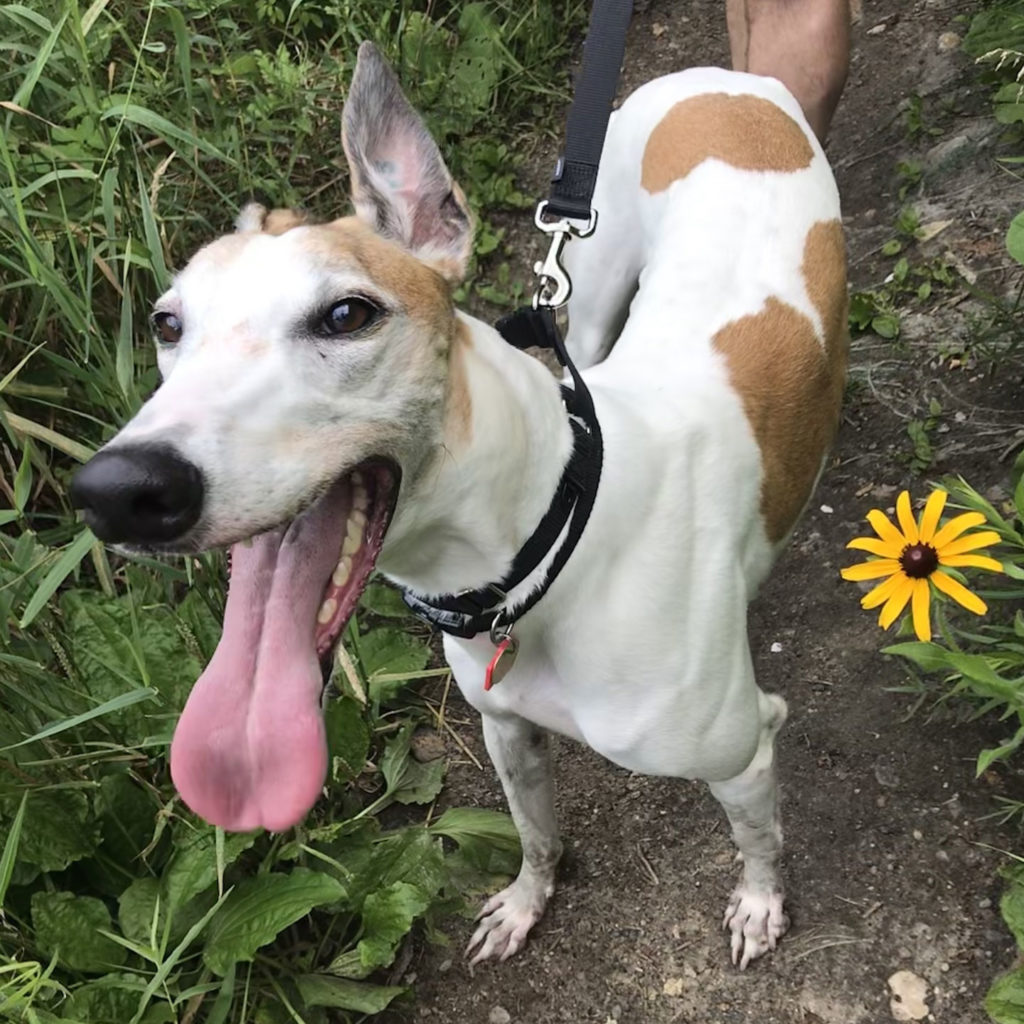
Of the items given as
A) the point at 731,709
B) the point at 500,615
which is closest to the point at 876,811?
the point at 731,709

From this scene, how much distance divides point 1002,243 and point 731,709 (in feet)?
7.87

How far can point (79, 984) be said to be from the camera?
2.51m

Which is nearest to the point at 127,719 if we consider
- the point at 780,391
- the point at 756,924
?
the point at 756,924

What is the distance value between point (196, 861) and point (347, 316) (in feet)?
4.93

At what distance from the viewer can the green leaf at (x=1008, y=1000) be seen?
2.19 meters

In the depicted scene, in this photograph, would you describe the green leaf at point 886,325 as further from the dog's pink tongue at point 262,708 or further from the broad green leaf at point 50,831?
the broad green leaf at point 50,831

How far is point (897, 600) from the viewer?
6.66ft

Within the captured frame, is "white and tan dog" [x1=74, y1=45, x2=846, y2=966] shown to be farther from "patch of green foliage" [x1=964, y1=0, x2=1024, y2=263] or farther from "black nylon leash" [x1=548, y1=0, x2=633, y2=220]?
"patch of green foliage" [x1=964, y1=0, x2=1024, y2=263]

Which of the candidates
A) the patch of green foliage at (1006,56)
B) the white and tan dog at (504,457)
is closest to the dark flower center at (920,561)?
the white and tan dog at (504,457)

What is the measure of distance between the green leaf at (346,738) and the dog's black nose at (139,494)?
157 cm

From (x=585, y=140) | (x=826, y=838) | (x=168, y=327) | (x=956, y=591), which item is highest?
(x=168, y=327)

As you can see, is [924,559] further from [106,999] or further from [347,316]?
[106,999]

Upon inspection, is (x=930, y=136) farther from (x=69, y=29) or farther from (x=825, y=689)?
(x=69, y=29)

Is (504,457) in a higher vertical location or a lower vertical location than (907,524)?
higher
